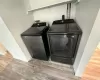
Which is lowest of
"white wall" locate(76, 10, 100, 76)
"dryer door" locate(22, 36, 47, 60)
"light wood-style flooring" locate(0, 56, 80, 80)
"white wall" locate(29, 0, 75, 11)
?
"light wood-style flooring" locate(0, 56, 80, 80)

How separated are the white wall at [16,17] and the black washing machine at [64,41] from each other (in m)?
0.62

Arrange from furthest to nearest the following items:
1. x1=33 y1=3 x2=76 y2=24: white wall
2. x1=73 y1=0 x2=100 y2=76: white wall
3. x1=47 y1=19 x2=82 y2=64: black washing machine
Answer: x1=33 y1=3 x2=76 y2=24: white wall → x1=47 y1=19 x2=82 y2=64: black washing machine → x1=73 y1=0 x2=100 y2=76: white wall

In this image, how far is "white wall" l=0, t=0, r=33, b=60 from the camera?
1.11 metres

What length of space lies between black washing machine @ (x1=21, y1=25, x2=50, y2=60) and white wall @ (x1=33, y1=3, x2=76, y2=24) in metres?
0.37

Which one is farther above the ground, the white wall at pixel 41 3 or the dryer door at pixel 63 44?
the white wall at pixel 41 3

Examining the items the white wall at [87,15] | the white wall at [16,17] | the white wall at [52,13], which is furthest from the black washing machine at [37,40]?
the white wall at [87,15]

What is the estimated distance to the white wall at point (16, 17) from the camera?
111 centimetres

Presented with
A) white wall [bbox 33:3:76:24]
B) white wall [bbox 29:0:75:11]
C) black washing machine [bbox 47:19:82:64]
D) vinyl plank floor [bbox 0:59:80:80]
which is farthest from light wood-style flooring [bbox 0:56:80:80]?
white wall [bbox 29:0:75:11]

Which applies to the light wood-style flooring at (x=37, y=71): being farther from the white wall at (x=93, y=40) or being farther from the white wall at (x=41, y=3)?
the white wall at (x=41, y=3)

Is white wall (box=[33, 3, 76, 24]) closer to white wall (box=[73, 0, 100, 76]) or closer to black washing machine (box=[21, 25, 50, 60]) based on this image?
black washing machine (box=[21, 25, 50, 60])

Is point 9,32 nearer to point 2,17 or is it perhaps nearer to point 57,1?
point 2,17

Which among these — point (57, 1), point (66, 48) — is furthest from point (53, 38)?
point (57, 1)

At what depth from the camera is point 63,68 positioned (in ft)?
4.64

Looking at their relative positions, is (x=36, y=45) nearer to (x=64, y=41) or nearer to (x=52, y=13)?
(x=64, y=41)
